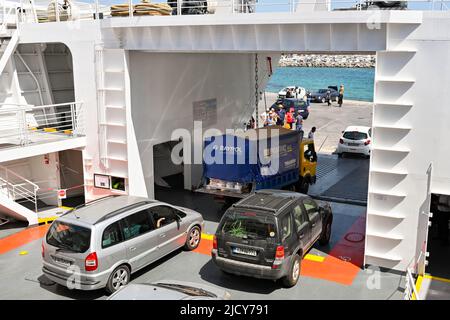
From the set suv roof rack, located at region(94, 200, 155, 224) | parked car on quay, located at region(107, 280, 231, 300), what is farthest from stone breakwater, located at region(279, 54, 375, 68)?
parked car on quay, located at region(107, 280, 231, 300)

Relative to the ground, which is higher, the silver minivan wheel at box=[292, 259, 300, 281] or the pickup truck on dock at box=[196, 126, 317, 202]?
the pickup truck on dock at box=[196, 126, 317, 202]

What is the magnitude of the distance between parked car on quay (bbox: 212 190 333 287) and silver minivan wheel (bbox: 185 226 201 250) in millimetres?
1943

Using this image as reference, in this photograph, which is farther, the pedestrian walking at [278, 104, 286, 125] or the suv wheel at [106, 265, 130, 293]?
the pedestrian walking at [278, 104, 286, 125]

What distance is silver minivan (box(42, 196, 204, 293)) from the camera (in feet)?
30.6

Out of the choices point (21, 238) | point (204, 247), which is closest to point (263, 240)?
point (204, 247)

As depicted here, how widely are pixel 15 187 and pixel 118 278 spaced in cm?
715

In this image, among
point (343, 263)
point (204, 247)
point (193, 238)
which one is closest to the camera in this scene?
point (343, 263)

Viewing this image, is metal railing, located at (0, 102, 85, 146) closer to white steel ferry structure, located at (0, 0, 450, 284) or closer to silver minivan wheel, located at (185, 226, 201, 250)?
white steel ferry structure, located at (0, 0, 450, 284)

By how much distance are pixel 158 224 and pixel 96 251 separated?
1869mm

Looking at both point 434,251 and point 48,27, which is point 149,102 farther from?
point 434,251

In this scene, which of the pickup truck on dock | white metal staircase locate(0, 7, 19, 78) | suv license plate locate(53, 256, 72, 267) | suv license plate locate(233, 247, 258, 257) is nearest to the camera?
suv license plate locate(53, 256, 72, 267)

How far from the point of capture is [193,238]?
39.7 ft

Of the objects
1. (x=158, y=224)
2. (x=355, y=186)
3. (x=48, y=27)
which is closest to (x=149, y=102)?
(x=48, y=27)

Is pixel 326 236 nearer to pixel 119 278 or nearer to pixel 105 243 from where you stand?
pixel 119 278
